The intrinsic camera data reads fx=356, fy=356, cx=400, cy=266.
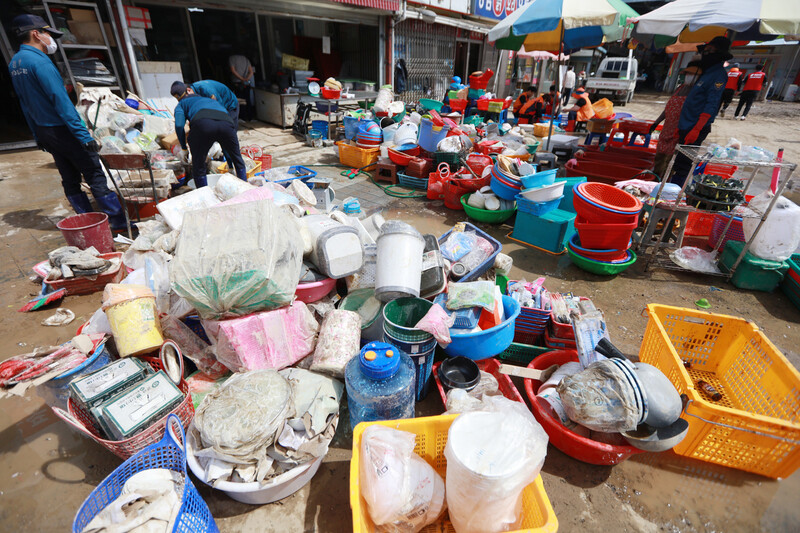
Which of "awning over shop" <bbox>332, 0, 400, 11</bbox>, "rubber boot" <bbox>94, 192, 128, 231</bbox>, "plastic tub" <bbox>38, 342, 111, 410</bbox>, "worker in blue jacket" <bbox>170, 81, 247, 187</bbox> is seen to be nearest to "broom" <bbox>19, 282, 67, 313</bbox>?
"rubber boot" <bbox>94, 192, 128, 231</bbox>

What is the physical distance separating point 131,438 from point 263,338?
2.82ft

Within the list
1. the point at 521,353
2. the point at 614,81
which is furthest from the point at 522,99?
the point at 521,353

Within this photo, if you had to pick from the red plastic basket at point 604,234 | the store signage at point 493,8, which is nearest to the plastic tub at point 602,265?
the red plastic basket at point 604,234

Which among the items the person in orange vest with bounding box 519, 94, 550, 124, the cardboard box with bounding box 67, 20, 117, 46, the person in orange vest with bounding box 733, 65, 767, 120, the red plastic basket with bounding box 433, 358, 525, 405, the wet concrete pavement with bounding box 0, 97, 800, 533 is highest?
the cardboard box with bounding box 67, 20, 117, 46

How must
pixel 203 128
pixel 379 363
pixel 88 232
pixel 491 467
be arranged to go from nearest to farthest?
pixel 491 467, pixel 379 363, pixel 88 232, pixel 203 128

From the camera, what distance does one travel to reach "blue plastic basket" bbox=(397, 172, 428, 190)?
22.2 ft

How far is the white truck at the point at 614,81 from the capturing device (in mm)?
15960

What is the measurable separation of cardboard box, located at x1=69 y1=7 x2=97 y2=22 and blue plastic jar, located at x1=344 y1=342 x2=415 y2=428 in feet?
30.1

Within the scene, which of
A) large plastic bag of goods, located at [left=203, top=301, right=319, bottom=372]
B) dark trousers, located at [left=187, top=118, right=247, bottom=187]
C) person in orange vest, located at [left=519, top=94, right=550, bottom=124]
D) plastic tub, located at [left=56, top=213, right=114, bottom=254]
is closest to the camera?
large plastic bag of goods, located at [left=203, top=301, right=319, bottom=372]

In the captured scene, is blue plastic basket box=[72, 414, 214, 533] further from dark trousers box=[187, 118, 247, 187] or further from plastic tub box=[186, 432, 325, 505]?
dark trousers box=[187, 118, 247, 187]

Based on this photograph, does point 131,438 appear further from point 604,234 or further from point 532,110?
point 532,110

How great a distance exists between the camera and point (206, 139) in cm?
461

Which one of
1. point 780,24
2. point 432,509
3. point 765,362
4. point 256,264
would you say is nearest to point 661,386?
point 765,362

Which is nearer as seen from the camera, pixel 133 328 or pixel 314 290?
pixel 133 328
